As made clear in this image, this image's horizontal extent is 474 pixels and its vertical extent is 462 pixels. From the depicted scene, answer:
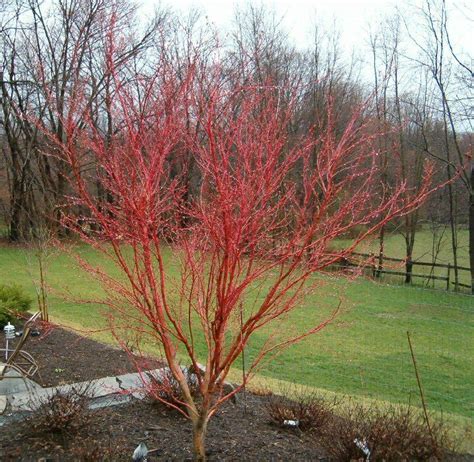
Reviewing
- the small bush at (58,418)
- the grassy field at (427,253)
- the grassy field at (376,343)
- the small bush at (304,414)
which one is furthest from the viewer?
the grassy field at (427,253)

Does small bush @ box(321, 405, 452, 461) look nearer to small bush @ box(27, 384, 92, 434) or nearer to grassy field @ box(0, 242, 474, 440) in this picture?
grassy field @ box(0, 242, 474, 440)

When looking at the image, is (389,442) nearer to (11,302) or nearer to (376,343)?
(11,302)

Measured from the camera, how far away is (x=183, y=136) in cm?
351

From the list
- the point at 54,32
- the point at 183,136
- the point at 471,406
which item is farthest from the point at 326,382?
the point at 54,32

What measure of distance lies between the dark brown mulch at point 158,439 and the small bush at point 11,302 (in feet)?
13.4

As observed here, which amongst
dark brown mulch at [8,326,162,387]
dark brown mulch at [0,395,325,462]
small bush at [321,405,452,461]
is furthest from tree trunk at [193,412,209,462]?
dark brown mulch at [8,326,162,387]

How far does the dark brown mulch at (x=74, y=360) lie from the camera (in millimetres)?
5387

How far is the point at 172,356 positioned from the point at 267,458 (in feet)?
2.97

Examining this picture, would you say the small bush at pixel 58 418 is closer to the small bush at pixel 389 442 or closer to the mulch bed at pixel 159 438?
the mulch bed at pixel 159 438

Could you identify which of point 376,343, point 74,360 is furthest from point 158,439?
point 376,343

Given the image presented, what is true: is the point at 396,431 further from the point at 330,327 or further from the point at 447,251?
the point at 447,251

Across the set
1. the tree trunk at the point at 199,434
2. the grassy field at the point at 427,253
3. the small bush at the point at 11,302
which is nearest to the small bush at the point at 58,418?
the tree trunk at the point at 199,434

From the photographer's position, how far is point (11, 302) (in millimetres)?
8055

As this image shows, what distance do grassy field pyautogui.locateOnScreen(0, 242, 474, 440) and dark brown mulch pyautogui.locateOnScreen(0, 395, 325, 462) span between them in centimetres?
112
